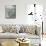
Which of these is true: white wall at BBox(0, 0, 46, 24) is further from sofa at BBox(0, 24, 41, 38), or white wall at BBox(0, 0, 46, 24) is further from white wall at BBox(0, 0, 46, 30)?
sofa at BBox(0, 24, 41, 38)

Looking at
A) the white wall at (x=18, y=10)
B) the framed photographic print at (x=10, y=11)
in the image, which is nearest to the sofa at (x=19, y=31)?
the white wall at (x=18, y=10)

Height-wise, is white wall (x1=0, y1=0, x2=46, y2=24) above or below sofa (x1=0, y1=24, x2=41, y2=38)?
above

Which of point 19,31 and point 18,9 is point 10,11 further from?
point 19,31

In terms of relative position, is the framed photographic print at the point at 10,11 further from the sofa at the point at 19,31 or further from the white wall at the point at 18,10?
the sofa at the point at 19,31

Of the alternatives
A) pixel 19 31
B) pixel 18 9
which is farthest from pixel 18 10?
pixel 19 31

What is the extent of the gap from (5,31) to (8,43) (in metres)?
0.39

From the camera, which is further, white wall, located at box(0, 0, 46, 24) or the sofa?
white wall, located at box(0, 0, 46, 24)

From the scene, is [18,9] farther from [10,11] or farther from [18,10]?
[10,11]

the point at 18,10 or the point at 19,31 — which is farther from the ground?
the point at 18,10

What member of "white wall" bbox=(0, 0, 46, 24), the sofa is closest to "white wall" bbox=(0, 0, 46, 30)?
"white wall" bbox=(0, 0, 46, 24)

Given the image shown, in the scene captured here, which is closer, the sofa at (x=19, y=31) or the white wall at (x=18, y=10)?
the sofa at (x=19, y=31)

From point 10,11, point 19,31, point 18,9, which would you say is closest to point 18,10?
point 18,9

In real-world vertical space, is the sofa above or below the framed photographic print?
below

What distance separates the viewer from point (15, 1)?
169 inches
